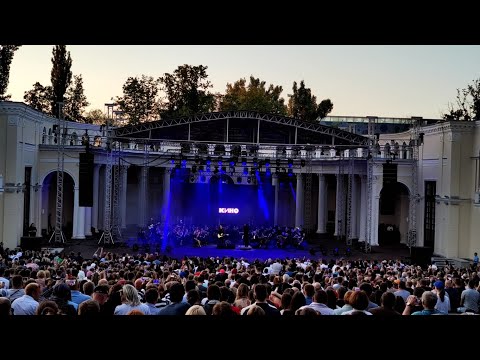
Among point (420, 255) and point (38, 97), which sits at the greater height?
point (38, 97)

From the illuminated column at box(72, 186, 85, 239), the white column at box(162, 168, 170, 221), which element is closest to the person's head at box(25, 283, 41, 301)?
the illuminated column at box(72, 186, 85, 239)

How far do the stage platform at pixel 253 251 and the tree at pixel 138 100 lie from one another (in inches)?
1273

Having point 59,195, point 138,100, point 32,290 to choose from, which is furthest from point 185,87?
point 32,290

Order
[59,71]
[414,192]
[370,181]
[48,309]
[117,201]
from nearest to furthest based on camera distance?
[48,309] < [414,192] < [370,181] < [117,201] < [59,71]

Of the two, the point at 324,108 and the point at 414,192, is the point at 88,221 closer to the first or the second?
the point at 414,192

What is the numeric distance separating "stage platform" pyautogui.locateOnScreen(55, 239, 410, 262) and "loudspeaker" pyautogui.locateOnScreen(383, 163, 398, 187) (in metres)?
4.59

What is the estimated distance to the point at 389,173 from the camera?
34156 mm

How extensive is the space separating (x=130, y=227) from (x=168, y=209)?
3.39 m

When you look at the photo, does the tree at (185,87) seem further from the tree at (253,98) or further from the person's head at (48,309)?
the person's head at (48,309)

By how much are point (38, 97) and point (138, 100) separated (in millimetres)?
11440

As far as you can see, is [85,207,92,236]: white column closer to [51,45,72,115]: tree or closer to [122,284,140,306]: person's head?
[51,45,72,115]: tree
